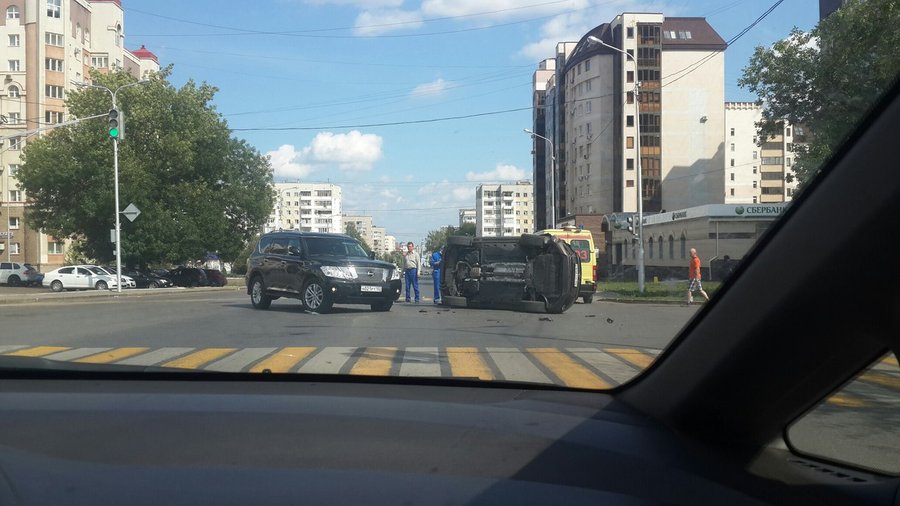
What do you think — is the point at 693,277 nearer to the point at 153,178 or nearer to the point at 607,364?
the point at 607,364

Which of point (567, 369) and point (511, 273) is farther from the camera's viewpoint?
point (511, 273)

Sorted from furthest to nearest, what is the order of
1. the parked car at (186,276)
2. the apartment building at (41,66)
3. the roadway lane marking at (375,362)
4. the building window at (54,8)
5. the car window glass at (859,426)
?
the parked car at (186,276), the building window at (54,8), the apartment building at (41,66), the roadway lane marking at (375,362), the car window glass at (859,426)

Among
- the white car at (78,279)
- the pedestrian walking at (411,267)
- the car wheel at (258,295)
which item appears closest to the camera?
the car wheel at (258,295)

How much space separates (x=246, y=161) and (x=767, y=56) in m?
4.28

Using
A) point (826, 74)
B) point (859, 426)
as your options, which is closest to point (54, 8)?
point (826, 74)

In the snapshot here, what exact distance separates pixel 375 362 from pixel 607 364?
4.46ft

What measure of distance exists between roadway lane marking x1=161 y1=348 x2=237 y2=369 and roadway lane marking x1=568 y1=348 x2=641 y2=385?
2.22 m

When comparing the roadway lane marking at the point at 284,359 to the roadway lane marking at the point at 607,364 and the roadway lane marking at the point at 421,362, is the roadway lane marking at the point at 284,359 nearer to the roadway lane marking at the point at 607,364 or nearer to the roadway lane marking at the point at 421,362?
the roadway lane marking at the point at 421,362

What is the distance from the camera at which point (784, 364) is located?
2381 millimetres

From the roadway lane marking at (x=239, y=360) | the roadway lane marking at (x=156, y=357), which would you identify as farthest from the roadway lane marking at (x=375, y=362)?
the roadway lane marking at (x=156, y=357)

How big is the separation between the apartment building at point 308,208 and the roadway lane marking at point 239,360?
137cm

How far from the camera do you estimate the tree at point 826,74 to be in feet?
7.36

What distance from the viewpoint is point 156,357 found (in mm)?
4156

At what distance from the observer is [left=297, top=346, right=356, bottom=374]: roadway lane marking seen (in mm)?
→ 3902
